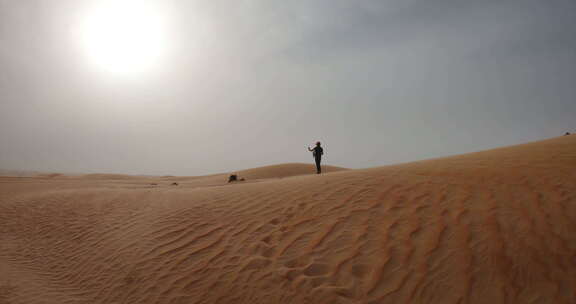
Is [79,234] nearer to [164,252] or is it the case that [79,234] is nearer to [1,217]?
[164,252]

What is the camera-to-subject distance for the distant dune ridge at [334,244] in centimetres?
294

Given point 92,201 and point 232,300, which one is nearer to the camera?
point 232,300

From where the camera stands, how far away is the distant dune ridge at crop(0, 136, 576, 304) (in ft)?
9.64

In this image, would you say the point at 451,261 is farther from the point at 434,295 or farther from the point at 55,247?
the point at 55,247

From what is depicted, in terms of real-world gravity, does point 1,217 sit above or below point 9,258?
above

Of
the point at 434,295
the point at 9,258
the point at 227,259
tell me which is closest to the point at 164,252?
the point at 227,259

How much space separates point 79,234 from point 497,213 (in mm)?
7591

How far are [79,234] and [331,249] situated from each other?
17.4 feet

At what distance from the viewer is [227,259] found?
383 cm

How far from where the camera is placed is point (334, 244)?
376 centimetres

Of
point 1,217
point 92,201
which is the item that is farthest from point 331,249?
point 1,217

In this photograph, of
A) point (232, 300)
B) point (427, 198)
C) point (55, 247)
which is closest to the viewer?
point (232, 300)

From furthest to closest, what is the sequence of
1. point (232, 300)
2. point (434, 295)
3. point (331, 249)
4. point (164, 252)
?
point (164, 252), point (331, 249), point (232, 300), point (434, 295)

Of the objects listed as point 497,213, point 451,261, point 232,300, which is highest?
point 497,213
